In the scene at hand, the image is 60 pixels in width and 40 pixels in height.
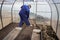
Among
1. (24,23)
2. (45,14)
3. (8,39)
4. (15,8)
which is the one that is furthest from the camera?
(15,8)

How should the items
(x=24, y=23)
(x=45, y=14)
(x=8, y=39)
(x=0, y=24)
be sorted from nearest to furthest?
1. (x=8, y=39)
2. (x=0, y=24)
3. (x=24, y=23)
4. (x=45, y=14)

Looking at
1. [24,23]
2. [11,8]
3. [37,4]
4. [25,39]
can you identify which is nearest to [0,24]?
[24,23]

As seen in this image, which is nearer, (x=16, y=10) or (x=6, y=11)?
(x=6, y=11)

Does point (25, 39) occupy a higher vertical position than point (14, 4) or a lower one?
lower

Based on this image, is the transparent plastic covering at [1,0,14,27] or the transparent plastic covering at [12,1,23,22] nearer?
the transparent plastic covering at [1,0,14,27]

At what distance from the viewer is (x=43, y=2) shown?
→ 419 inches

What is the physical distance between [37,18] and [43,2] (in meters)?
1.27

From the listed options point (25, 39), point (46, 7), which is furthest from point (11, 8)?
point (25, 39)

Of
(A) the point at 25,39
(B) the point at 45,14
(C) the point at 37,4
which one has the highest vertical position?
(C) the point at 37,4

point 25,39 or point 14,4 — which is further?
point 14,4

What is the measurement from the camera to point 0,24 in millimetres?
8031

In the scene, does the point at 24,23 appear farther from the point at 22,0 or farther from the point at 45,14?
the point at 22,0

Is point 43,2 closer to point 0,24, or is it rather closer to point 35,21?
point 35,21

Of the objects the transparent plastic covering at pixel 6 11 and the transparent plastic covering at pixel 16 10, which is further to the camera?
the transparent plastic covering at pixel 16 10
